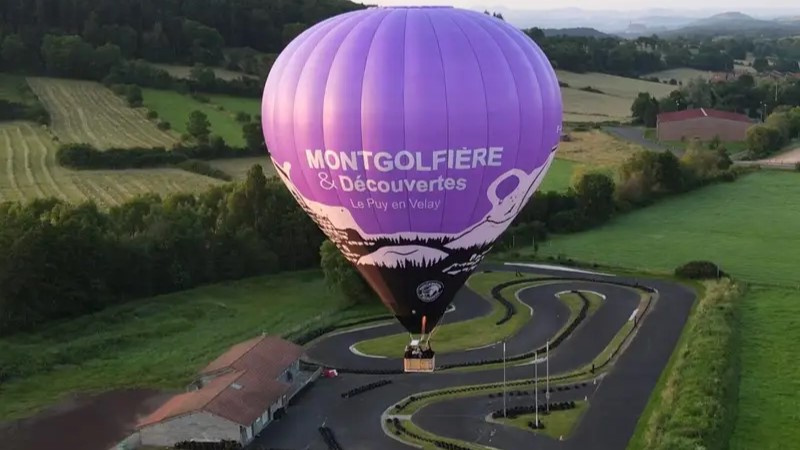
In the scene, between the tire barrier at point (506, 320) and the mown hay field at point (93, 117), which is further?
the mown hay field at point (93, 117)

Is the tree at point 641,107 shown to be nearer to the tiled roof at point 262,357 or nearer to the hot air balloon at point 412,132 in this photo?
the tiled roof at point 262,357

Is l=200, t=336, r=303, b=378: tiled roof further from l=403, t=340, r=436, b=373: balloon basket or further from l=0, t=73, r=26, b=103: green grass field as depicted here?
l=0, t=73, r=26, b=103: green grass field

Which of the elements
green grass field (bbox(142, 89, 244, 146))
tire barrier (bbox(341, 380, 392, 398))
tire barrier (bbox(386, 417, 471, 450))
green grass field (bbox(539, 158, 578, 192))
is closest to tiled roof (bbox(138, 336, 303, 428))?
tire barrier (bbox(341, 380, 392, 398))

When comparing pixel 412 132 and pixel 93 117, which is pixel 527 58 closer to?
pixel 412 132

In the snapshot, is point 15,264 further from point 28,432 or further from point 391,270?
point 391,270

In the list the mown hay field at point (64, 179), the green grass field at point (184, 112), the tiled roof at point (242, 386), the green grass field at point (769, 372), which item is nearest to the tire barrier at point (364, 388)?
the tiled roof at point (242, 386)

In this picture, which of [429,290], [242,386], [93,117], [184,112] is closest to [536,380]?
[242,386]
